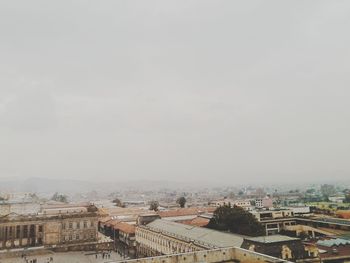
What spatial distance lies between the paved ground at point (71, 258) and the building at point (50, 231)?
3.61m

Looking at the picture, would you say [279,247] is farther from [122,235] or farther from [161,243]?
[122,235]

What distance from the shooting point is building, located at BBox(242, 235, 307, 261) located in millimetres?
30203

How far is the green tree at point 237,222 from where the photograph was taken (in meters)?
49.7

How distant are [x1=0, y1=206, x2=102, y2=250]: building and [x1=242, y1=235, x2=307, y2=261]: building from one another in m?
39.0

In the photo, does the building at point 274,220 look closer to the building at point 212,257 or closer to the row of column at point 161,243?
the row of column at point 161,243

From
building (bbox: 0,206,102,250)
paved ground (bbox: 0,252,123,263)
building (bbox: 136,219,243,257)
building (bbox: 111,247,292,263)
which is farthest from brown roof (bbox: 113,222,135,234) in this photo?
building (bbox: 111,247,292,263)

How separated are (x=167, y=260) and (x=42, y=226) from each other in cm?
4735

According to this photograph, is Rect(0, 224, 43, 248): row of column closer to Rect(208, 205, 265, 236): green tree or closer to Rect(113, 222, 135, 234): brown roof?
Rect(113, 222, 135, 234): brown roof

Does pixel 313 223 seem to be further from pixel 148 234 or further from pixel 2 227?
pixel 2 227

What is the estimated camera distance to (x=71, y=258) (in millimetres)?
55219

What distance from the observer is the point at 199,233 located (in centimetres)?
4453

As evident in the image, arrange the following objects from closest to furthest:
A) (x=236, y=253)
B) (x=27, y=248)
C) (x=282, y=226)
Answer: (x=236, y=253) → (x=27, y=248) → (x=282, y=226)

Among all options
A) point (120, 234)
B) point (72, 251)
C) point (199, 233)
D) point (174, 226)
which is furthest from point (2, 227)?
point (199, 233)

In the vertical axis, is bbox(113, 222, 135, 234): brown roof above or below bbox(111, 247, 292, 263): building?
below
